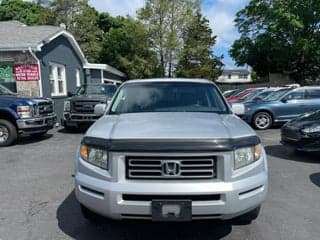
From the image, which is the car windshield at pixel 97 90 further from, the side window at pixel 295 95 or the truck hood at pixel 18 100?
the side window at pixel 295 95

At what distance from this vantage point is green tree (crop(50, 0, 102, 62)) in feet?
125

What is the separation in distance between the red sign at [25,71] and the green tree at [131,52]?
2247 centimetres

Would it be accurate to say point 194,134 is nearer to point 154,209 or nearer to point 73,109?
point 154,209

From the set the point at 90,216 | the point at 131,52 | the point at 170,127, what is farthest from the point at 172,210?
the point at 131,52

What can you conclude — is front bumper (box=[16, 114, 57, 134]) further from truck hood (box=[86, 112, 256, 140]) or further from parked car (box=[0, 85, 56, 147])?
truck hood (box=[86, 112, 256, 140])

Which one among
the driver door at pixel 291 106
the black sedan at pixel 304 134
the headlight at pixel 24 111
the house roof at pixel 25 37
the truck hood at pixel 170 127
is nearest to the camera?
the truck hood at pixel 170 127

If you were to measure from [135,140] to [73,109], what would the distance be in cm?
1053

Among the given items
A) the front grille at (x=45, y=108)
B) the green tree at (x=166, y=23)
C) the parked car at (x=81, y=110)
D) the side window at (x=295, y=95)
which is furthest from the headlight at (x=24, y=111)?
the green tree at (x=166, y=23)

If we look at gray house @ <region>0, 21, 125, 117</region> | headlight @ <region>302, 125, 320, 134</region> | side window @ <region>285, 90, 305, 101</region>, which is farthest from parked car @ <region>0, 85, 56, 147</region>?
side window @ <region>285, 90, 305, 101</region>

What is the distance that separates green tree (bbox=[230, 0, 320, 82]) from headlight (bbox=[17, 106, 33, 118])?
27143 millimetres

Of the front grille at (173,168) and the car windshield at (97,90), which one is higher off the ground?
the car windshield at (97,90)

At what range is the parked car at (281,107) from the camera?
14797mm

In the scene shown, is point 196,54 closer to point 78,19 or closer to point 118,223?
point 78,19

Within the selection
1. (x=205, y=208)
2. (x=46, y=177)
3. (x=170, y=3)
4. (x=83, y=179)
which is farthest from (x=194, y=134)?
(x=170, y=3)
